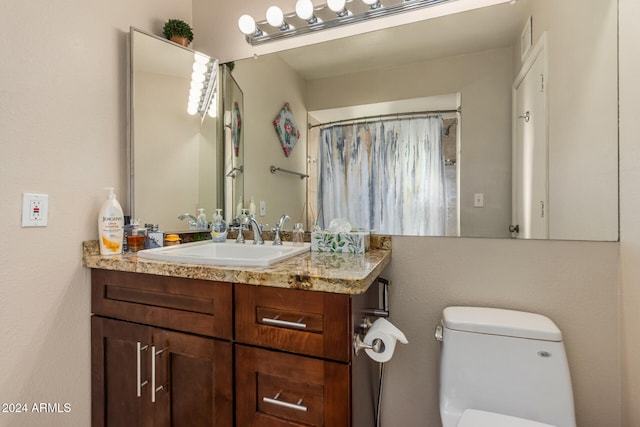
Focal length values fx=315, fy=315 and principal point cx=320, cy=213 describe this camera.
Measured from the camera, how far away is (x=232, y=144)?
5.61 feet

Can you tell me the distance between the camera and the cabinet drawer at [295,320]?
839mm

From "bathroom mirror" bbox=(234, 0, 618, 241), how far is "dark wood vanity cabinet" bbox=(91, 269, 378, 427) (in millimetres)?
655

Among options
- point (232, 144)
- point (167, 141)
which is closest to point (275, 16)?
point (232, 144)

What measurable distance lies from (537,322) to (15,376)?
1.76 meters

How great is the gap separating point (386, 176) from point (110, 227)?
114 cm

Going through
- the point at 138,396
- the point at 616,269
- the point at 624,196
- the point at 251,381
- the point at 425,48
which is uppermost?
the point at 425,48

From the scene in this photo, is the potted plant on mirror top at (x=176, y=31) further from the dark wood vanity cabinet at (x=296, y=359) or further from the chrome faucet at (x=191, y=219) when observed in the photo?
the dark wood vanity cabinet at (x=296, y=359)

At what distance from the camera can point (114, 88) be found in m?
1.37

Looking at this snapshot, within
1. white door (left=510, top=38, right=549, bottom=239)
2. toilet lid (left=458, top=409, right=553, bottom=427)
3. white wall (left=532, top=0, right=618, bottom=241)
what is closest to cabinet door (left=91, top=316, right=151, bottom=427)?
toilet lid (left=458, top=409, right=553, bottom=427)

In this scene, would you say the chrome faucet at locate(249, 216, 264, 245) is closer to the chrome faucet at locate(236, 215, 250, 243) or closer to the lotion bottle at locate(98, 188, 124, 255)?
the chrome faucet at locate(236, 215, 250, 243)

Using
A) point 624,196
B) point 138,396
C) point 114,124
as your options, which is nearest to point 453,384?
point 624,196

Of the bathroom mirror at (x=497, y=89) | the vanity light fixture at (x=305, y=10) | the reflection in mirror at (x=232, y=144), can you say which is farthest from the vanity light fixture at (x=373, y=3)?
the reflection in mirror at (x=232, y=144)

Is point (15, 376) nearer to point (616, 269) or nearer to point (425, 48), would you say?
Result: point (425, 48)

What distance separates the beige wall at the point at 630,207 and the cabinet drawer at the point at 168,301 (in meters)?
1.25
